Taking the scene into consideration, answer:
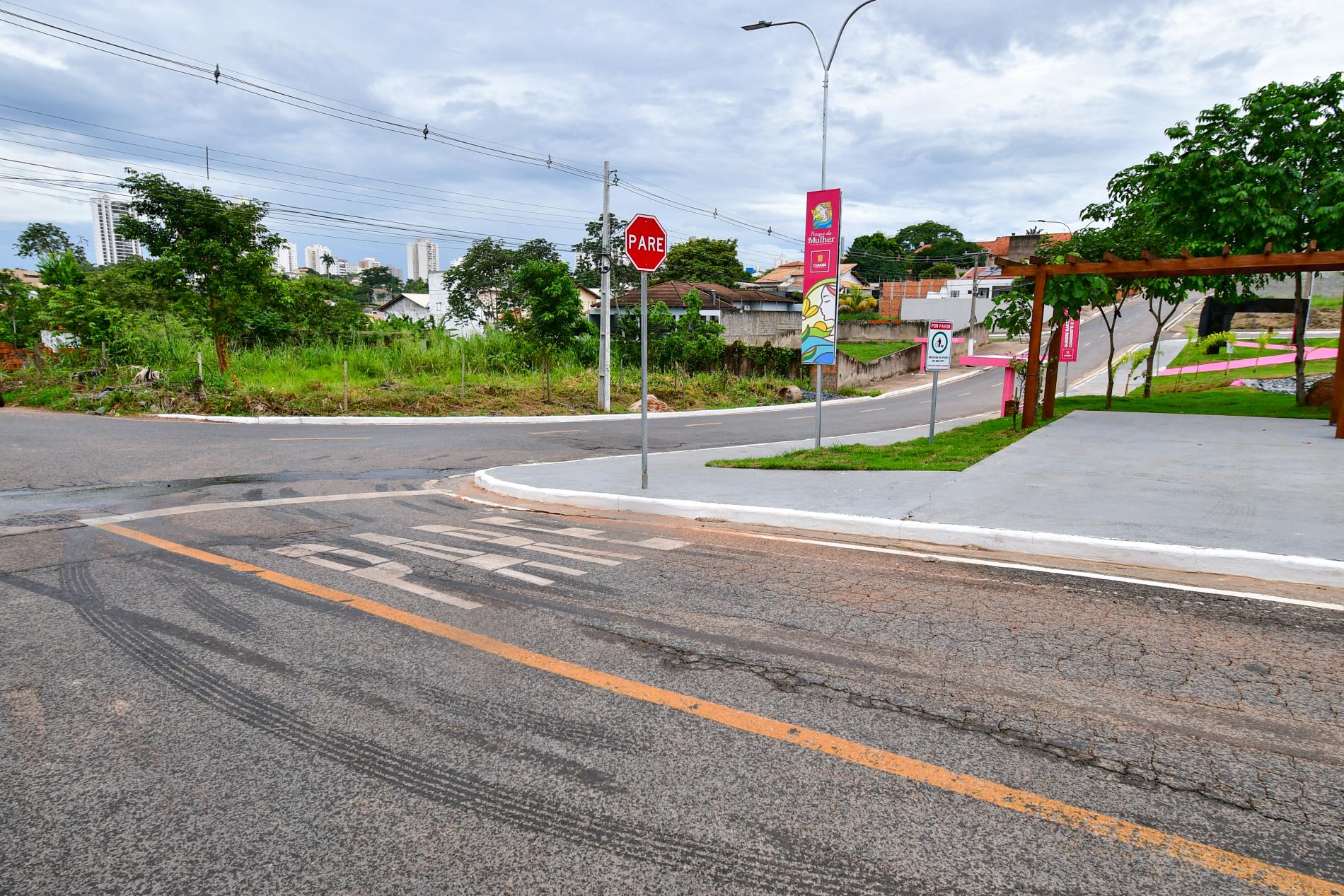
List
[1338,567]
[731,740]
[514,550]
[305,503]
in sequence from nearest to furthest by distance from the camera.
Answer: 1. [731,740]
2. [1338,567]
3. [514,550]
4. [305,503]

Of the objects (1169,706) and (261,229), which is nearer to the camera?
(1169,706)

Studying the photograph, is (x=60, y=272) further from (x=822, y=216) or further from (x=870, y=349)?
(x=870, y=349)

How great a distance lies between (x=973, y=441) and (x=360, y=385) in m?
18.7

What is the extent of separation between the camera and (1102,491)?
27.6 ft

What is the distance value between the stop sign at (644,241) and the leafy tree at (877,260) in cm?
8324

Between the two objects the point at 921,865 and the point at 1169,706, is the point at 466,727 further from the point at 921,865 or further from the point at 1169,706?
the point at 1169,706

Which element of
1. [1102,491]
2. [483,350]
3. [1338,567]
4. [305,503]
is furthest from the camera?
[483,350]

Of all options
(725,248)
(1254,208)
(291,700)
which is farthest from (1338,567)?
(725,248)

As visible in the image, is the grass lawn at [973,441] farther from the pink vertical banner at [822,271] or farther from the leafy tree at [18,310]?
the leafy tree at [18,310]

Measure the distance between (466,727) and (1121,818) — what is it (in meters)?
2.75

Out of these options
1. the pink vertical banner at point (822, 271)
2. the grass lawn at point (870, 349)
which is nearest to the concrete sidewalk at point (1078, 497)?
the pink vertical banner at point (822, 271)

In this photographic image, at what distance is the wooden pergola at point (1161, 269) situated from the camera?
41.3 ft

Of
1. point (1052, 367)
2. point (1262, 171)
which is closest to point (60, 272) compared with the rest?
point (1052, 367)

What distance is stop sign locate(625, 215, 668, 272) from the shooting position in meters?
8.16
